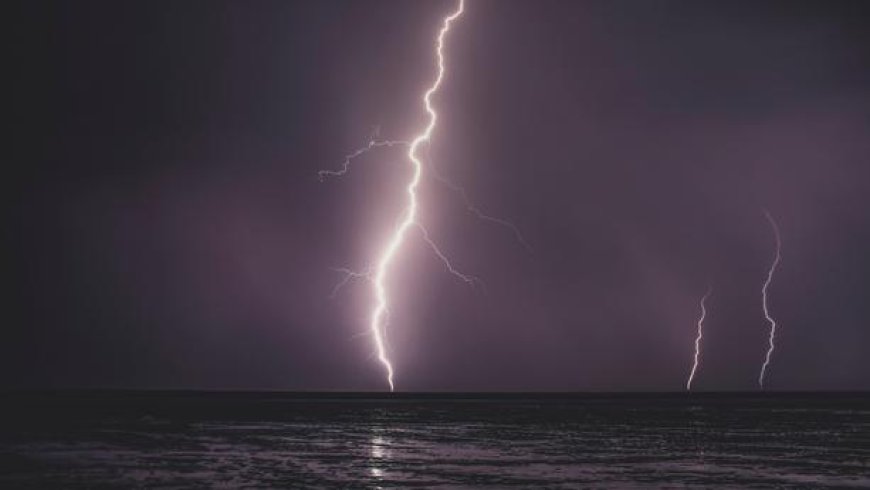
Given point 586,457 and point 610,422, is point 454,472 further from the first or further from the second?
point 610,422

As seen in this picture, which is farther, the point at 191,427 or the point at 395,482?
the point at 191,427

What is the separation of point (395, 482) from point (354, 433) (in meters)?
12.1

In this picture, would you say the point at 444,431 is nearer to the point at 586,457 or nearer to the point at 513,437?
the point at 513,437

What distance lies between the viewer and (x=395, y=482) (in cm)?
1588

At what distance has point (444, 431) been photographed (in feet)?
93.6

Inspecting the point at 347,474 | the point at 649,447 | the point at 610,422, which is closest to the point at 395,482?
the point at 347,474

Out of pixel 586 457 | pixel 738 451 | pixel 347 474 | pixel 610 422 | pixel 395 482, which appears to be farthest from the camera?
pixel 610 422

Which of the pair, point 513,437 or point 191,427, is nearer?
point 513,437

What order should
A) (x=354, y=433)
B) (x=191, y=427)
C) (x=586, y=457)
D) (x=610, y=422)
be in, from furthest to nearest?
(x=610, y=422) < (x=191, y=427) < (x=354, y=433) < (x=586, y=457)

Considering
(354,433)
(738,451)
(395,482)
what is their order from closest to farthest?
(395,482), (738,451), (354,433)

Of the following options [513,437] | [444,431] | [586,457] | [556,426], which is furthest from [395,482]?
[556,426]

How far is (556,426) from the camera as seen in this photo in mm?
31391

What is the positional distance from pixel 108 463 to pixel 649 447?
33.7 ft

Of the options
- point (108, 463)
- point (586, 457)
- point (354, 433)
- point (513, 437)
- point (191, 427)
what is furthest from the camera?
point (191, 427)
